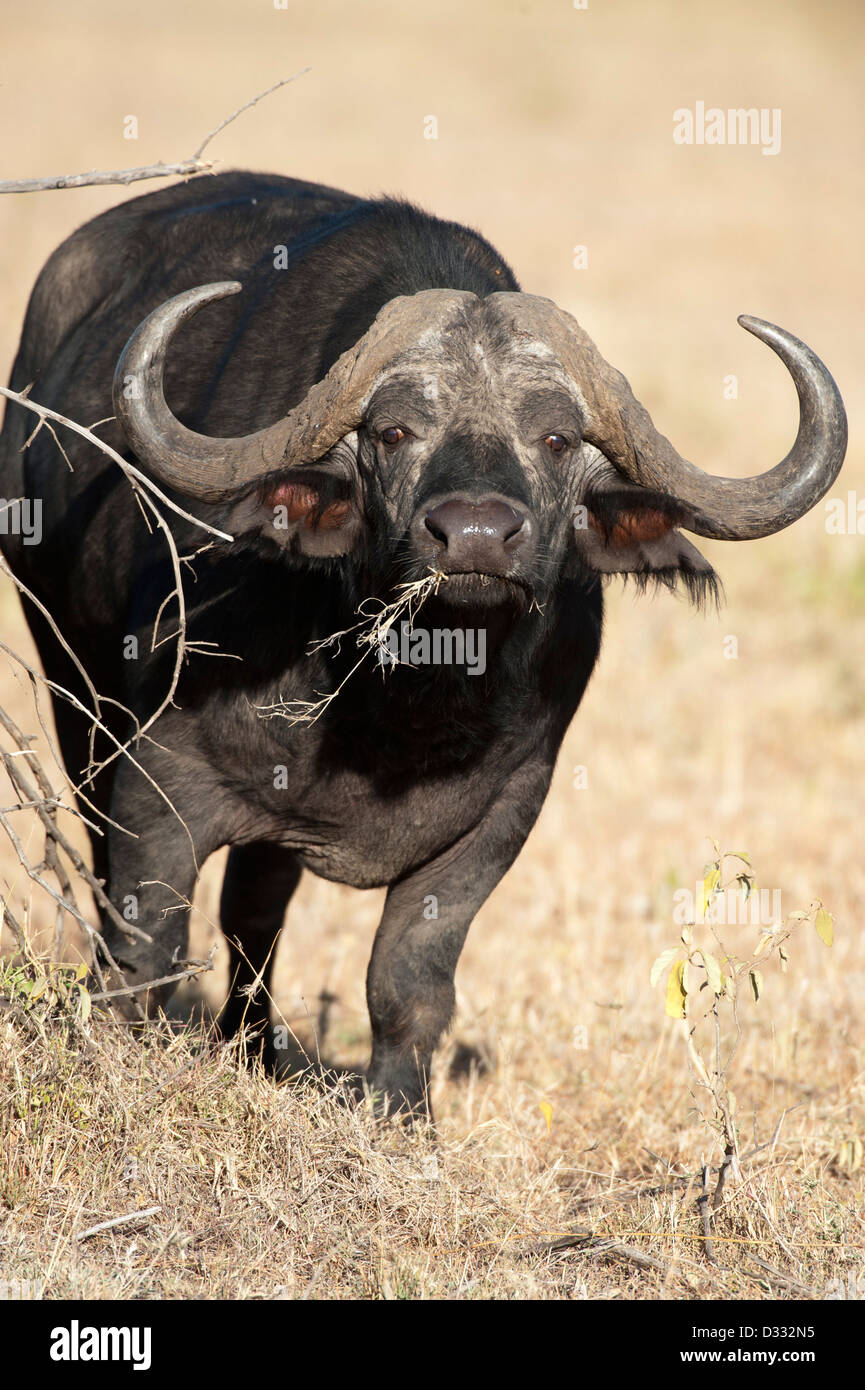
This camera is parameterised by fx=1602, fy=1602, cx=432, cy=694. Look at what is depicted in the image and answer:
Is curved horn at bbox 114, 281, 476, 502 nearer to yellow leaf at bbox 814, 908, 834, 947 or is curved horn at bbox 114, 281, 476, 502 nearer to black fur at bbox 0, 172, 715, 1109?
Result: black fur at bbox 0, 172, 715, 1109

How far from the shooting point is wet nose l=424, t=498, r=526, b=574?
342cm

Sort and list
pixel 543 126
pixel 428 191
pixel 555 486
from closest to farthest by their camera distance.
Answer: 1. pixel 555 486
2. pixel 428 191
3. pixel 543 126

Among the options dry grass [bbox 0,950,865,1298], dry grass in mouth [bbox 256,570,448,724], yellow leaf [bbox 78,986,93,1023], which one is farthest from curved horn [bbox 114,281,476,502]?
dry grass [bbox 0,950,865,1298]

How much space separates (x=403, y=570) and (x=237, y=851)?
5.72 feet

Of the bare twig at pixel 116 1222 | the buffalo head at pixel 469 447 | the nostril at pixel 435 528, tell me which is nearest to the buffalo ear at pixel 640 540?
the buffalo head at pixel 469 447

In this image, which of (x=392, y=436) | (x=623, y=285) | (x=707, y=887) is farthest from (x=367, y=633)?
(x=623, y=285)

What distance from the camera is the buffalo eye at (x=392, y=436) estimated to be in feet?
12.5

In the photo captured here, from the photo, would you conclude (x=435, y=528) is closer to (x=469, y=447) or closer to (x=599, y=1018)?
(x=469, y=447)

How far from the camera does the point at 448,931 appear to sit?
4414 millimetres

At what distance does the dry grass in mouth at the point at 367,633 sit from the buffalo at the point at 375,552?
15 millimetres

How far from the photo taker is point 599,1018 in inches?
217

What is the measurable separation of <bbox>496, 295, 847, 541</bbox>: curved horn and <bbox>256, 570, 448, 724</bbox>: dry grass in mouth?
660mm

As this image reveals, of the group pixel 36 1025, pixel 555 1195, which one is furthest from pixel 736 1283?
pixel 36 1025
